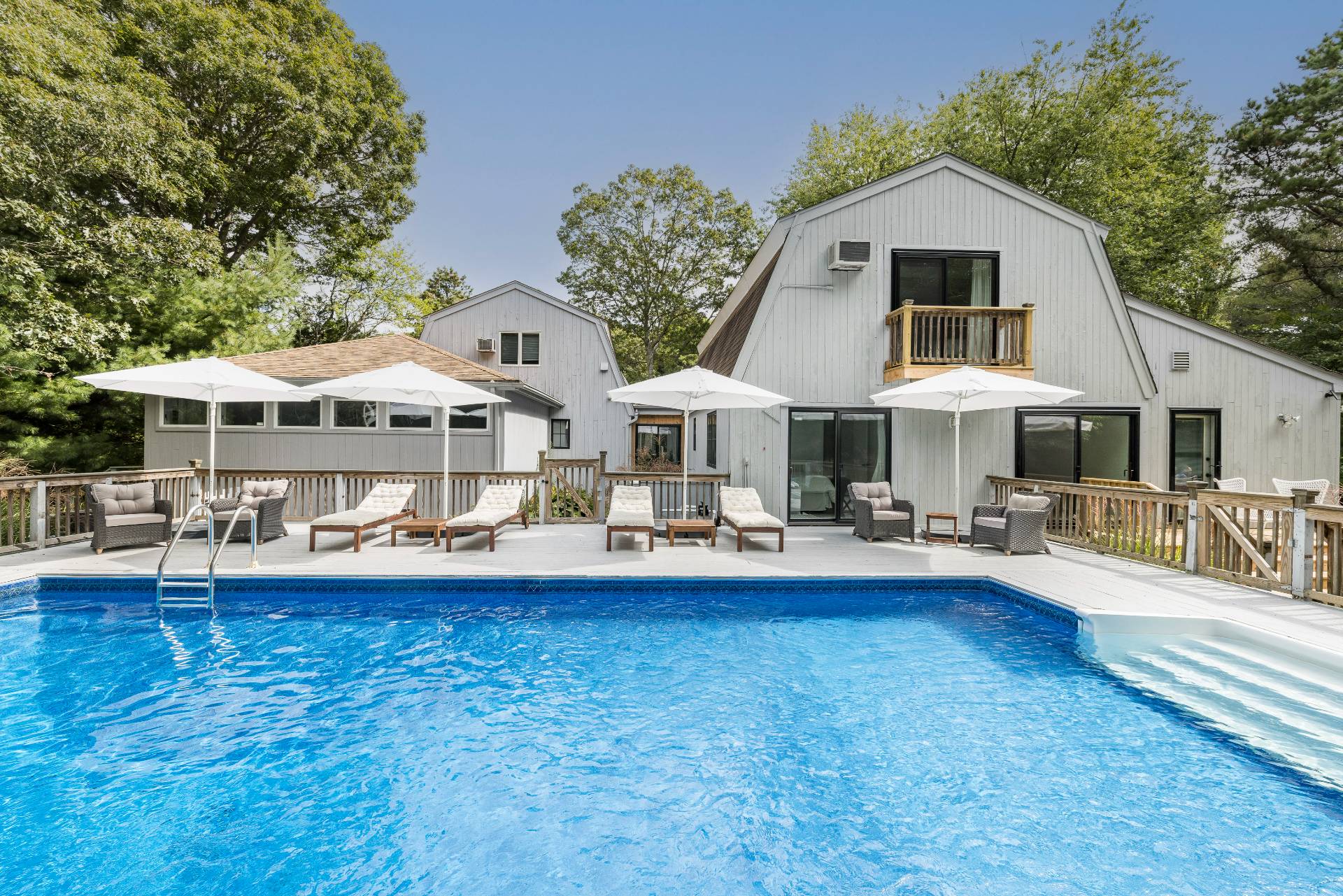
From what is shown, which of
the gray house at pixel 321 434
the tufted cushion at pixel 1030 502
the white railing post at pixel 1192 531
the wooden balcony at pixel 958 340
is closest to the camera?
the white railing post at pixel 1192 531

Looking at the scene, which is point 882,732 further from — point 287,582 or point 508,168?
point 508,168

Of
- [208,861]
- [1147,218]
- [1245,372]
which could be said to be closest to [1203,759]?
[208,861]

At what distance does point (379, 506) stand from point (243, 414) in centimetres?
592

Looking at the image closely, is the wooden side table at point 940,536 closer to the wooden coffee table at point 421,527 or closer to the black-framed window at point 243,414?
the wooden coffee table at point 421,527

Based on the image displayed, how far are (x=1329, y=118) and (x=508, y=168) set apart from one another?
23.6 meters

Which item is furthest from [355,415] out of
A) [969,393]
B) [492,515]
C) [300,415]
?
[969,393]

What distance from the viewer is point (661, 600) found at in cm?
650

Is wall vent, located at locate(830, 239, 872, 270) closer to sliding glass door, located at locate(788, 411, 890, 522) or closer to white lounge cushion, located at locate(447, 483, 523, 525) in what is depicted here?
sliding glass door, located at locate(788, 411, 890, 522)

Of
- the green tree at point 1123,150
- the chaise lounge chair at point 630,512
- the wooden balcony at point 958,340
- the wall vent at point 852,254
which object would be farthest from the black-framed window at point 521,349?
the green tree at point 1123,150

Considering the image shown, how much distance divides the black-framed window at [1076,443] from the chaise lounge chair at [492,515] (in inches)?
349

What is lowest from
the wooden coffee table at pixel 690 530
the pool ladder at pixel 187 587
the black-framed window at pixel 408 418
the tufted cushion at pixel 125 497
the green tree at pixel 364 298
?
the pool ladder at pixel 187 587

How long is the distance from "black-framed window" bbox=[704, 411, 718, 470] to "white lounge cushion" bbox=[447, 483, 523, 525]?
15.5 feet

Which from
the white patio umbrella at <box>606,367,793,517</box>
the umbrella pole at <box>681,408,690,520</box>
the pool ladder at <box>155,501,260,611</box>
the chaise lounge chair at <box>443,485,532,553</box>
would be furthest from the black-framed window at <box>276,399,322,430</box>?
the umbrella pole at <box>681,408,690,520</box>

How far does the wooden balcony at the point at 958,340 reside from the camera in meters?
10.2
